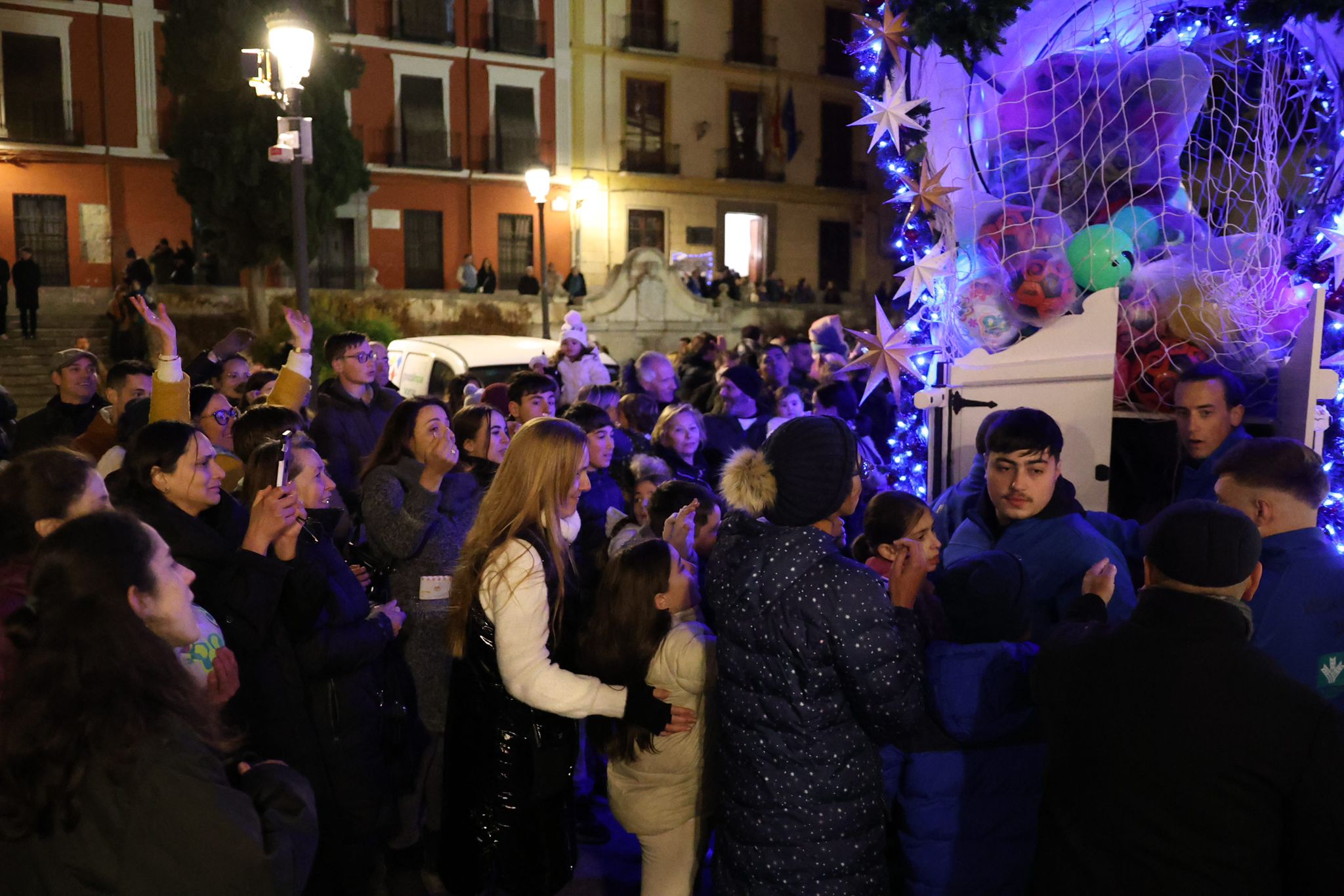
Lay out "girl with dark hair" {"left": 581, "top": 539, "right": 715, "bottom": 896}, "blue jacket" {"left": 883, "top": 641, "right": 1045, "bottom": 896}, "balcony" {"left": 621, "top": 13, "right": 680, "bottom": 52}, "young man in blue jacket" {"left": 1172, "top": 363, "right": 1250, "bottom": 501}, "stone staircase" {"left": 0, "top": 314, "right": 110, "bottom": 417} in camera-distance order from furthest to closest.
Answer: "balcony" {"left": 621, "top": 13, "right": 680, "bottom": 52} → "stone staircase" {"left": 0, "top": 314, "right": 110, "bottom": 417} → "young man in blue jacket" {"left": 1172, "top": 363, "right": 1250, "bottom": 501} → "girl with dark hair" {"left": 581, "top": 539, "right": 715, "bottom": 896} → "blue jacket" {"left": 883, "top": 641, "right": 1045, "bottom": 896}

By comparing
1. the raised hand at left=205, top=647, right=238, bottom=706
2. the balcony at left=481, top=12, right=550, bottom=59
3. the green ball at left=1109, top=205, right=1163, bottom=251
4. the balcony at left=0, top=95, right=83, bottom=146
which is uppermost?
the balcony at left=481, top=12, right=550, bottom=59

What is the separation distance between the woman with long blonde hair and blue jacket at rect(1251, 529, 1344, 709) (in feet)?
5.50

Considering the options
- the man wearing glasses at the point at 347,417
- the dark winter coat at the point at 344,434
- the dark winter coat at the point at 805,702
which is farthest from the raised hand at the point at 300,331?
the dark winter coat at the point at 805,702

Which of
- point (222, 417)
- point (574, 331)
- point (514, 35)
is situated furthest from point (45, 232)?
point (222, 417)

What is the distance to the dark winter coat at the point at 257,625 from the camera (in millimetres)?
2936

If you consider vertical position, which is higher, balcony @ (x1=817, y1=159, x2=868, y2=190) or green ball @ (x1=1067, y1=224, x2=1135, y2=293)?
balcony @ (x1=817, y1=159, x2=868, y2=190)

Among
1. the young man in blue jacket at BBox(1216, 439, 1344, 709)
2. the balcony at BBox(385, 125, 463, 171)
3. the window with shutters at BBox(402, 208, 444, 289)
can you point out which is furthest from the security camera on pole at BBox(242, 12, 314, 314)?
the window with shutters at BBox(402, 208, 444, 289)

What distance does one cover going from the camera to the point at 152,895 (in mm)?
1713

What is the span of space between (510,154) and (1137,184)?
23331 mm

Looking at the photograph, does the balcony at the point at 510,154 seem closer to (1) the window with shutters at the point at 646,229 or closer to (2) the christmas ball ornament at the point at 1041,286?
(1) the window with shutters at the point at 646,229

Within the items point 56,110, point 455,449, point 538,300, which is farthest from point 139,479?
point 56,110

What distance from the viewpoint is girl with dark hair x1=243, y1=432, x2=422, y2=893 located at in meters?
3.10

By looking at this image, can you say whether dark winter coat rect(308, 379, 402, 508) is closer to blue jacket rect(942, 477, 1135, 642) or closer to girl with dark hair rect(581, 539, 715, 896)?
girl with dark hair rect(581, 539, 715, 896)

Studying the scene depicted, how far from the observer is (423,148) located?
25.8 meters
